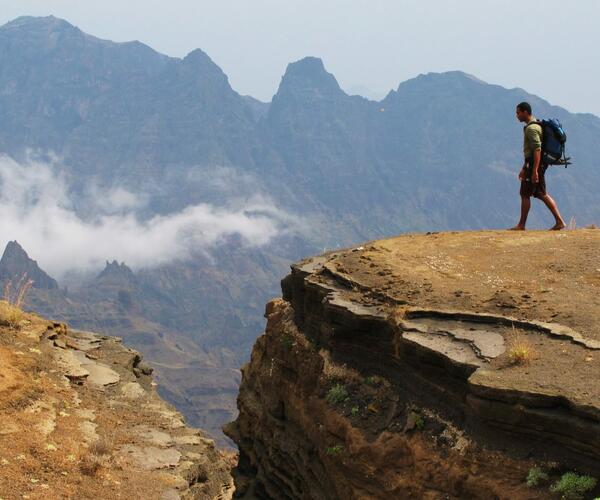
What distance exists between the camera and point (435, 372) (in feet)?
A: 31.4

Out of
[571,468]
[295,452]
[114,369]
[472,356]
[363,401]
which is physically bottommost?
[114,369]

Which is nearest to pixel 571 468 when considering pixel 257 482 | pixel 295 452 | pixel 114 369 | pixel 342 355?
pixel 342 355

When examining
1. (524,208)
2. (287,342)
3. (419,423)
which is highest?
(524,208)

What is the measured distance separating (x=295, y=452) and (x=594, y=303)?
259 inches

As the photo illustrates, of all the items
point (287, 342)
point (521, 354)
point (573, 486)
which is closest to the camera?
point (573, 486)

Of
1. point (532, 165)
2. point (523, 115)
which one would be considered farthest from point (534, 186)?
point (523, 115)

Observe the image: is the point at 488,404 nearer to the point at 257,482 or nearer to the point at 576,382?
the point at 576,382

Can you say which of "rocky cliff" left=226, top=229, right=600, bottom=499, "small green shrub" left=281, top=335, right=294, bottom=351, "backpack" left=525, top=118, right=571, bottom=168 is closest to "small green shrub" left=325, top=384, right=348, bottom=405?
"rocky cliff" left=226, top=229, right=600, bottom=499

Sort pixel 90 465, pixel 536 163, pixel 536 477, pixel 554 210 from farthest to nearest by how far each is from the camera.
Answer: pixel 554 210 → pixel 536 163 → pixel 90 465 → pixel 536 477

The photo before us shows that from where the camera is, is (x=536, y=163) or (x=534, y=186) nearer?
(x=536, y=163)

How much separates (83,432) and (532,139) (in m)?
13.3

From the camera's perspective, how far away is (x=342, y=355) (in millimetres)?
11969

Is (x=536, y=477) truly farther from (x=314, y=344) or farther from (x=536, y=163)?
(x=536, y=163)

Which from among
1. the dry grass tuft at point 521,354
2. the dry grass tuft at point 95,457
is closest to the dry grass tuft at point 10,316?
the dry grass tuft at point 95,457
